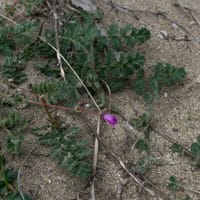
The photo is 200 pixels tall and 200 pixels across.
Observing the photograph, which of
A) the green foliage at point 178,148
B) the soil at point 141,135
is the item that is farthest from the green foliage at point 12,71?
the green foliage at point 178,148

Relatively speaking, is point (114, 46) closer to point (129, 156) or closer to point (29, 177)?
point (129, 156)

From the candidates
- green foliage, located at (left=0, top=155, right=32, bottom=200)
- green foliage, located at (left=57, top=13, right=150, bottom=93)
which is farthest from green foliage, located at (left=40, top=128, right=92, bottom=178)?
green foliage, located at (left=57, top=13, right=150, bottom=93)

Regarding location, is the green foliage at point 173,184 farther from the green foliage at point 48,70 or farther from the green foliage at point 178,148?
the green foliage at point 48,70

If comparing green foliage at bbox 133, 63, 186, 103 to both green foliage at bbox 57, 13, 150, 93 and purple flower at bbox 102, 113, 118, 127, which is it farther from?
purple flower at bbox 102, 113, 118, 127

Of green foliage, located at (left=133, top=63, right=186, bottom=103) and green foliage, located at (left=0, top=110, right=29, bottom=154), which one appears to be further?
green foliage, located at (left=133, top=63, right=186, bottom=103)

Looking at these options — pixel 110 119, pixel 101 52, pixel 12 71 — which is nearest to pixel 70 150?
pixel 110 119

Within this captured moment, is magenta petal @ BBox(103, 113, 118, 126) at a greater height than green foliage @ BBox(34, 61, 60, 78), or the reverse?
magenta petal @ BBox(103, 113, 118, 126)

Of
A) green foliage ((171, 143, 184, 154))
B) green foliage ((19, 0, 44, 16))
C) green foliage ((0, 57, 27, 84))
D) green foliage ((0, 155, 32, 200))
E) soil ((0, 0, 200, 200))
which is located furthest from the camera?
green foliage ((19, 0, 44, 16))

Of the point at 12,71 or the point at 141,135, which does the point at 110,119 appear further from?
the point at 12,71
